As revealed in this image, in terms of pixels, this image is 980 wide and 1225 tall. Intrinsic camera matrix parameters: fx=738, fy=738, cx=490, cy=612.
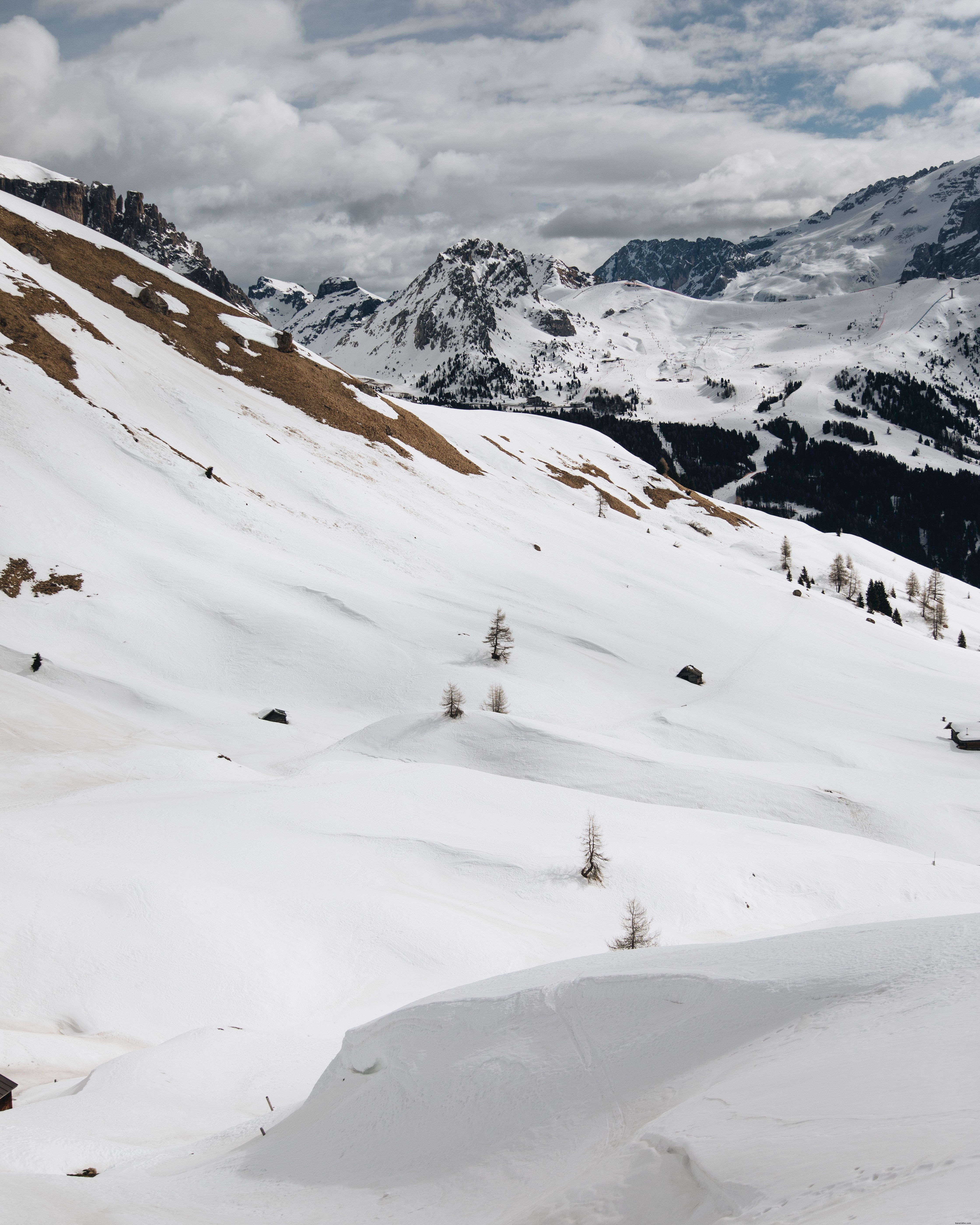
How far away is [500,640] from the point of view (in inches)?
2137

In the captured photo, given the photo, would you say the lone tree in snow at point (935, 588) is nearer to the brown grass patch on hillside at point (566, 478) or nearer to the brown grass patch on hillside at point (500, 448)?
the brown grass patch on hillside at point (566, 478)

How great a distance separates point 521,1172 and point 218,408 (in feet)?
253

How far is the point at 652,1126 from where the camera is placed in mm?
7770

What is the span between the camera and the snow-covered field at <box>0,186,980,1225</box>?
337 inches

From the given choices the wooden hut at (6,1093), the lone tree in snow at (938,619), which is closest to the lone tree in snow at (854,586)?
the lone tree in snow at (938,619)

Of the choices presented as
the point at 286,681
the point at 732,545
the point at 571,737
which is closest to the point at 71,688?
the point at 286,681

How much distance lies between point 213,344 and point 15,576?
165ft

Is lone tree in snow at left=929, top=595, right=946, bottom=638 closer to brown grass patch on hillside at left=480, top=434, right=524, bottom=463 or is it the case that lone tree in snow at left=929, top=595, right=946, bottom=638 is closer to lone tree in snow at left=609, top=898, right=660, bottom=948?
brown grass patch on hillside at left=480, top=434, right=524, bottom=463

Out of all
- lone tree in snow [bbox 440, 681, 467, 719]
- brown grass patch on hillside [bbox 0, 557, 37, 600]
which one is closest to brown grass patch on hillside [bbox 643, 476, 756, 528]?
lone tree in snow [bbox 440, 681, 467, 719]

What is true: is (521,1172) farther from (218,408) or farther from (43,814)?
(218,408)

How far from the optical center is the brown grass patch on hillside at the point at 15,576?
46719 millimetres

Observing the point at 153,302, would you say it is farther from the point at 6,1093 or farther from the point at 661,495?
the point at 661,495

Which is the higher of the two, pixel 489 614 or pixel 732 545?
pixel 732 545

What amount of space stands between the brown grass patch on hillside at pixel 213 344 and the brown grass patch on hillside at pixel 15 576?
36310 mm
